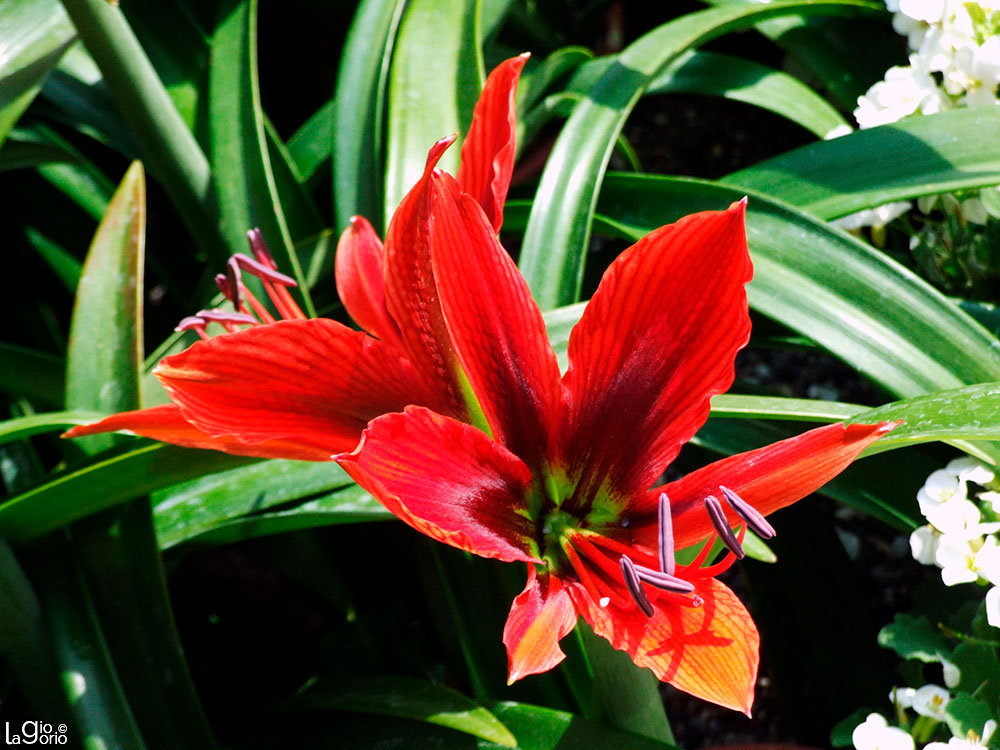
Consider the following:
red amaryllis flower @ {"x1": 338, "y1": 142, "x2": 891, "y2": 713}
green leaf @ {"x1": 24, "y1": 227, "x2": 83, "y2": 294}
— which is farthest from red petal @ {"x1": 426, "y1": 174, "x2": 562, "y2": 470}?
green leaf @ {"x1": 24, "y1": 227, "x2": 83, "y2": 294}

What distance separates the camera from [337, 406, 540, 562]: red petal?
44 centimetres

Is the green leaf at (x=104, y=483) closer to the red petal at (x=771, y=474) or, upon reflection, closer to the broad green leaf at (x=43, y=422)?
the broad green leaf at (x=43, y=422)

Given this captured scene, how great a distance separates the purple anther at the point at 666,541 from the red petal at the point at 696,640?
0.04 m

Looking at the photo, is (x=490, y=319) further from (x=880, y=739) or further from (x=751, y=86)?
(x=751, y=86)

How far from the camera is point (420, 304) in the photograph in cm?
55

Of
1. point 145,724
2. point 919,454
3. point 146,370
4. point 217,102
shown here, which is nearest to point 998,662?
point 919,454

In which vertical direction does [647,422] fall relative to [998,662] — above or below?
above

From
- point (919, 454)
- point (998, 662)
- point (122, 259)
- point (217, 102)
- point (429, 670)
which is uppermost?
point (217, 102)

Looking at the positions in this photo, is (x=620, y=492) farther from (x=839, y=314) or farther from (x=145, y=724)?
(x=145, y=724)

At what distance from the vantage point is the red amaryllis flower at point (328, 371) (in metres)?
0.50

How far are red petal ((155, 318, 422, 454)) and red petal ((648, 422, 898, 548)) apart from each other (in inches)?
7.1

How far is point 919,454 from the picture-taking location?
866 mm

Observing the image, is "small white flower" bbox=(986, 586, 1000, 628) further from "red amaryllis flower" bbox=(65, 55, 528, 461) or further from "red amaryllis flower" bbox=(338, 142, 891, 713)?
"red amaryllis flower" bbox=(65, 55, 528, 461)

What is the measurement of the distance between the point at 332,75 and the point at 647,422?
4.16 ft
